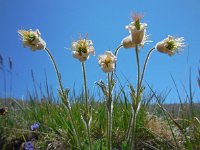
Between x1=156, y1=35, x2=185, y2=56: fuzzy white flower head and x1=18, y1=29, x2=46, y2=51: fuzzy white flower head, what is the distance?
2.82ft

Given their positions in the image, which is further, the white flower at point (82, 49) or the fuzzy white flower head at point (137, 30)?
the white flower at point (82, 49)

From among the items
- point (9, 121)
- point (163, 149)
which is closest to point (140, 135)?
point (163, 149)

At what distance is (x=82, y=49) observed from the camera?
113 inches

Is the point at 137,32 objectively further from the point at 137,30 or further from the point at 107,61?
the point at 107,61

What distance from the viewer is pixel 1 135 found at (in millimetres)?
5230

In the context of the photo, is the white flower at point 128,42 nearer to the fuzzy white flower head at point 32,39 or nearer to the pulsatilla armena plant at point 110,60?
the pulsatilla armena plant at point 110,60

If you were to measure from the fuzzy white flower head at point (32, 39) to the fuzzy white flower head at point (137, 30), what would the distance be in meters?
0.70

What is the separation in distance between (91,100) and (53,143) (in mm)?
1541

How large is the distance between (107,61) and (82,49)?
21 cm

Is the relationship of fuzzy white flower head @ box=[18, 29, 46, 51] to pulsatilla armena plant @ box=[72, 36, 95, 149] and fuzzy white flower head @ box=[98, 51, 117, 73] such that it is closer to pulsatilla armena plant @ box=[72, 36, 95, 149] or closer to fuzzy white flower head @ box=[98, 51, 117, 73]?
pulsatilla armena plant @ box=[72, 36, 95, 149]

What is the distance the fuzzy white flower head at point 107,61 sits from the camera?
2.81 metres

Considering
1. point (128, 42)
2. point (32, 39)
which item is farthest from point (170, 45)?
point (32, 39)

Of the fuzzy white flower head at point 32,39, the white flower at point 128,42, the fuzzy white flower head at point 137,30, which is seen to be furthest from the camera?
the fuzzy white flower head at point 32,39

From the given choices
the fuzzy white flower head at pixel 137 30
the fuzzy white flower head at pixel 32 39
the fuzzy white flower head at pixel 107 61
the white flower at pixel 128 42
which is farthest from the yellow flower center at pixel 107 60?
the fuzzy white flower head at pixel 32 39
